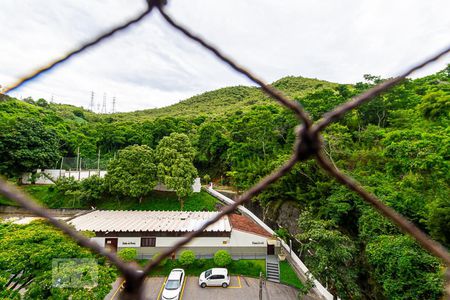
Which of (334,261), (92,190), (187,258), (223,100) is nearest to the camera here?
(334,261)

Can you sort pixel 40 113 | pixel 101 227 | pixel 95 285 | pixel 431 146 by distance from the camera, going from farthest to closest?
pixel 40 113 → pixel 101 227 → pixel 431 146 → pixel 95 285

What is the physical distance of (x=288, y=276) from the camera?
7430mm

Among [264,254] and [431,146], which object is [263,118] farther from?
[431,146]

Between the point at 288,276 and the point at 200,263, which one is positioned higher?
the point at 200,263

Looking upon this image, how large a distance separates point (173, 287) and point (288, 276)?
10.7ft

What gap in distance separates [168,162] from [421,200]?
9267 mm

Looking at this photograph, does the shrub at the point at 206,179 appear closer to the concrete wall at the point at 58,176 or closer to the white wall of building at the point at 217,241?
the concrete wall at the point at 58,176

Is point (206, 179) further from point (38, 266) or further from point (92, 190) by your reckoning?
point (38, 266)

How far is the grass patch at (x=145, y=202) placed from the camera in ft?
39.9

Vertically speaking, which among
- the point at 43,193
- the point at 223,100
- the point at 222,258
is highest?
the point at 223,100

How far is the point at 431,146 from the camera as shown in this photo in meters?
5.02

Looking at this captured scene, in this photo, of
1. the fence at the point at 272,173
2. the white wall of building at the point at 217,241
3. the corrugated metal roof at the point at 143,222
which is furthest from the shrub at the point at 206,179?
the fence at the point at 272,173

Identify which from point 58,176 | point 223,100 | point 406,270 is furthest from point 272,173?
point 223,100

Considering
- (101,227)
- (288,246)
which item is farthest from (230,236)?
(101,227)
